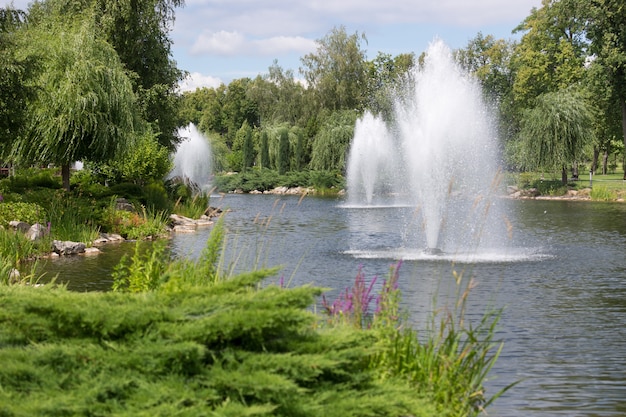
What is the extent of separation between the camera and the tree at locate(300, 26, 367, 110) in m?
61.5

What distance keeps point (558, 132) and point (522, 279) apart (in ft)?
106

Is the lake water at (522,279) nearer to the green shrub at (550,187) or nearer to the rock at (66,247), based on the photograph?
the rock at (66,247)

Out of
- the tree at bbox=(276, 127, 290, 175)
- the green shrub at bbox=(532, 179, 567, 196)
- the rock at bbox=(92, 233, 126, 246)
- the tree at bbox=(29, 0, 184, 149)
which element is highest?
the tree at bbox=(29, 0, 184, 149)

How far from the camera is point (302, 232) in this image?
24203 millimetres

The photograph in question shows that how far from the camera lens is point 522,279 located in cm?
1449

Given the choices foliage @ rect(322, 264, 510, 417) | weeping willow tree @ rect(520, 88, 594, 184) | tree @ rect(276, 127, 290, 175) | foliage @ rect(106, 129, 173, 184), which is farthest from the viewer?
tree @ rect(276, 127, 290, 175)

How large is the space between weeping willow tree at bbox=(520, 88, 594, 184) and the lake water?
15042 mm

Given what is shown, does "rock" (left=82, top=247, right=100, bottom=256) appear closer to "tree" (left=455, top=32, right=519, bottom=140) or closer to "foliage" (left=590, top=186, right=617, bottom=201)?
"foliage" (left=590, top=186, right=617, bottom=201)

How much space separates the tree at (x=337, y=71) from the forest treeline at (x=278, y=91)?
11 centimetres

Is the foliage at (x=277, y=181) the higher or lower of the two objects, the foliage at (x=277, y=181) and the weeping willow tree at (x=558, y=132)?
the lower

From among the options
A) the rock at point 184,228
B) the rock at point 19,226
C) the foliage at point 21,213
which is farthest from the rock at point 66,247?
the rock at point 184,228

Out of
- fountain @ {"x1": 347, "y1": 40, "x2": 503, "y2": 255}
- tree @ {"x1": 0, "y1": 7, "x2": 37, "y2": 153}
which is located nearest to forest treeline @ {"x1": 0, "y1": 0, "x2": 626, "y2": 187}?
tree @ {"x1": 0, "y1": 7, "x2": 37, "y2": 153}

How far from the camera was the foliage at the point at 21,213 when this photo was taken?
702 inches

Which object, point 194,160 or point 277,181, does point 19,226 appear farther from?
point 277,181
